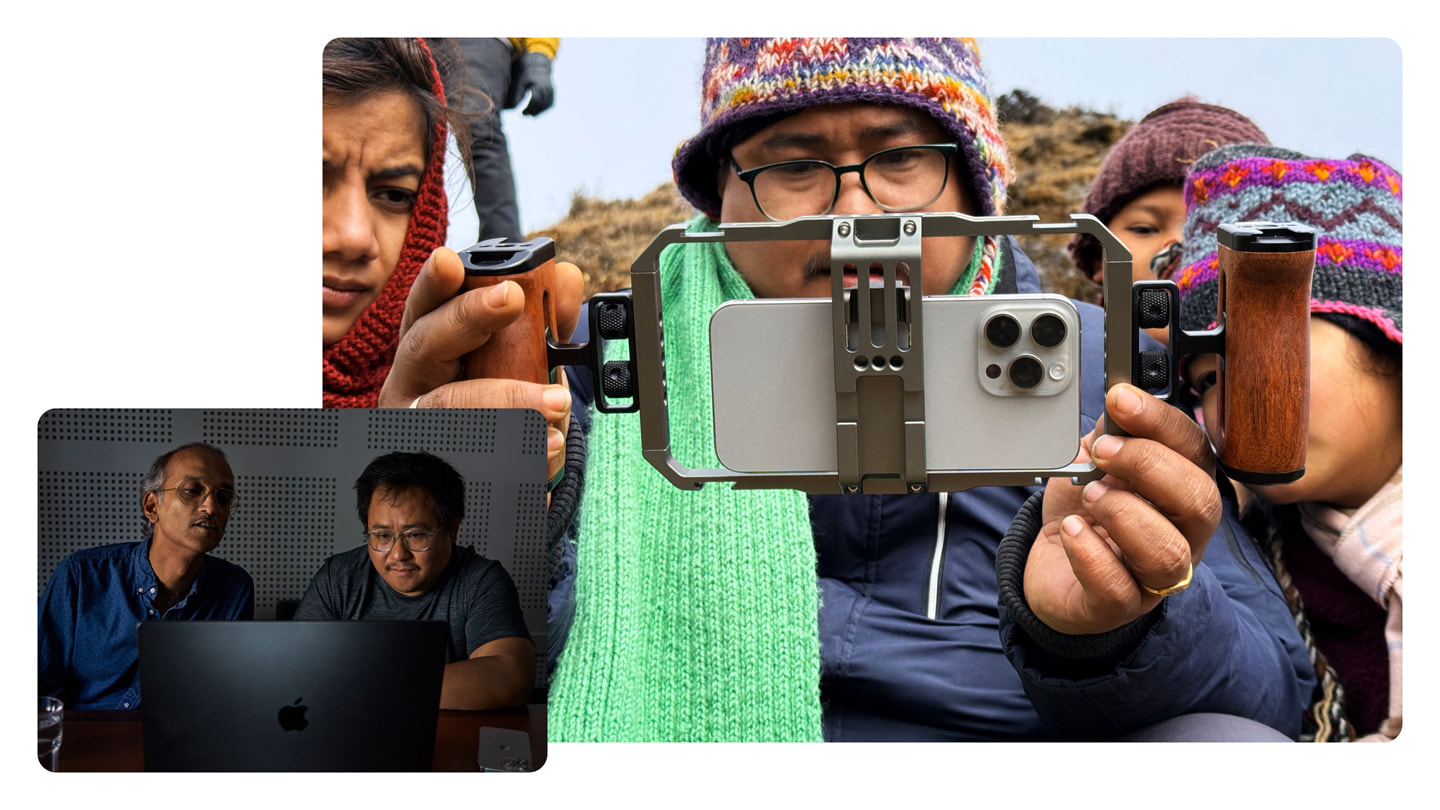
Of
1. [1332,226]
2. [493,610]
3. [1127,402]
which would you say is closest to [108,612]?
[493,610]

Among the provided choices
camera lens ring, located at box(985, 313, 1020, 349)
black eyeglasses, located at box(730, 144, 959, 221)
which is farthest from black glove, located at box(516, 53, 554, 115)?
camera lens ring, located at box(985, 313, 1020, 349)

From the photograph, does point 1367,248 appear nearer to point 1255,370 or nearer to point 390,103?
point 1255,370

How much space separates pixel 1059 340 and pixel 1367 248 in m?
0.54

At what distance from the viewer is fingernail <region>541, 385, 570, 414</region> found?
779 millimetres

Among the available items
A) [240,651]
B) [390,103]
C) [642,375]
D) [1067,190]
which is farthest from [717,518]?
[1067,190]

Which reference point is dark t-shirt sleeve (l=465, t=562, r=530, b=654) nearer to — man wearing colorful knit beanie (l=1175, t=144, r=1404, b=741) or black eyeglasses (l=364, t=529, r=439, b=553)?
black eyeglasses (l=364, t=529, r=439, b=553)

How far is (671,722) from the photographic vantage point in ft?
3.34

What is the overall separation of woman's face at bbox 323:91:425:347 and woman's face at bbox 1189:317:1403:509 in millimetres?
811

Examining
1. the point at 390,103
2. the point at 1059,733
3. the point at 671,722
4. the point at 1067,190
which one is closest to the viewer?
the point at 1059,733

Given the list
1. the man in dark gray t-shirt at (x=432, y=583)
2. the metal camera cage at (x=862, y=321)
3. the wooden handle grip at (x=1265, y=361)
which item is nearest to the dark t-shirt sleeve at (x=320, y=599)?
the man in dark gray t-shirt at (x=432, y=583)

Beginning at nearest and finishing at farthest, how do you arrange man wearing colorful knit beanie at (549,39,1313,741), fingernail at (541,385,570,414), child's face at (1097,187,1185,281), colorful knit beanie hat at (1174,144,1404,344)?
fingernail at (541,385,570,414)
man wearing colorful knit beanie at (549,39,1313,741)
colorful knit beanie hat at (1174,144,1404,344)
child's face at (1097,187,1185,281)

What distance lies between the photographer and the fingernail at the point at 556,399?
0.78 m

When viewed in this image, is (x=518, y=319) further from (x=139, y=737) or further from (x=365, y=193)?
(x=365, y=193)

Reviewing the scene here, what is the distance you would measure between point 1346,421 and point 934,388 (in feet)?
2.05
